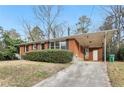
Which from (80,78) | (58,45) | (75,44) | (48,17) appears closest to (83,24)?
(75,44)

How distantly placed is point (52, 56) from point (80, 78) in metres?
4.52

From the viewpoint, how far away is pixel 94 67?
659 inches

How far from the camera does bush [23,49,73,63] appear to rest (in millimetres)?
17375

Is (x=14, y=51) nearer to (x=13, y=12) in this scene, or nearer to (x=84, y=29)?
(x=13, y=12)

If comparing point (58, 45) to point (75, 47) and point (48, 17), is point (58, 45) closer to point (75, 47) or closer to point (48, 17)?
point (75, 47)

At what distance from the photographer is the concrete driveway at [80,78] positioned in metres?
11.8

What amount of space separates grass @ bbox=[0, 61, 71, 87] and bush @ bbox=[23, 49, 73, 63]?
682 mm

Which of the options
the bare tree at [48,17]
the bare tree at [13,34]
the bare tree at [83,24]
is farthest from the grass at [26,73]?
the bare tree at [13,34]

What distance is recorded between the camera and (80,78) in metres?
13.3

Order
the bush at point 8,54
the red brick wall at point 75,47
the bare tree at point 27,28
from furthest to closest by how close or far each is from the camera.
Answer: the bush at point 8,54
the bare tree at point 27,28
the red brick wall at point 75,47

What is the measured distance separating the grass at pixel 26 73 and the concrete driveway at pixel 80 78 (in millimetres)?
452

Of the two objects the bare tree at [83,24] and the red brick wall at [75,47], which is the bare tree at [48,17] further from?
the bare tree at [83,24]

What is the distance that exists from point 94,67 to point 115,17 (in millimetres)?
9302
